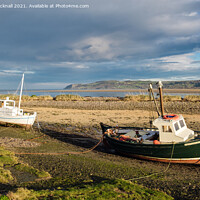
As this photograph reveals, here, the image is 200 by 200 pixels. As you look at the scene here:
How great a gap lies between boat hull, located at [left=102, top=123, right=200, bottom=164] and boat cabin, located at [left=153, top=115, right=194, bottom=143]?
0.84 metres

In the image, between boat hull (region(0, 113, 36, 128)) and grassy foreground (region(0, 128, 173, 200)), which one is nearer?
grassy foreground (region(0, 128, 173, 200))

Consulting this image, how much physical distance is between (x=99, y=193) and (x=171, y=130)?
9040mm

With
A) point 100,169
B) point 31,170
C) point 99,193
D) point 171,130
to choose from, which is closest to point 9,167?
point 31,170

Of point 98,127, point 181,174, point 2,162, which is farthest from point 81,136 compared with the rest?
point 181,174

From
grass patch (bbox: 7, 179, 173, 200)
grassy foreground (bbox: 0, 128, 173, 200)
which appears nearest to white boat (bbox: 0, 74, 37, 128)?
grassy foreground (bbox: 0, 128, 173, 200)

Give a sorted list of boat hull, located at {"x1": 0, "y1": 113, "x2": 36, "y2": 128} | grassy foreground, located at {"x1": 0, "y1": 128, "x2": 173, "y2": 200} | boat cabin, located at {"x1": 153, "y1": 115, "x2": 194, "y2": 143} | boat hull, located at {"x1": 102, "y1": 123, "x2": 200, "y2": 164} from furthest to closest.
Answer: boat hull, located at {"x1": 0, "y1": 113, "x2": 36, "y2": 128} → boat cabin, located at {"x1": 153, "y1": 115, "x2": 194, "y2": 143} → boat hull, located at {"x1": 102, "y1": 123, "x2": 200, "y2": 164} → grassy foreground, located at {"x1": 0, "y1": 128, "x2": 173, "y2": 200}

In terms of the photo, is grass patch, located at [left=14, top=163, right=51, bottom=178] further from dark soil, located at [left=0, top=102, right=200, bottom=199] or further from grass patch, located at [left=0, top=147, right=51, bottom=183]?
dark soil, located at [left=0, top=102, right=200, bottom=199]

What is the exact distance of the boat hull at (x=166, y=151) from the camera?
1398cm

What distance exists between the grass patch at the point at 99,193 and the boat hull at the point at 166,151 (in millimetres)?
5635

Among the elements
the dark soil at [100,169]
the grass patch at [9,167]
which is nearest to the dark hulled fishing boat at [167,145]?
the dark soil at [100,169]

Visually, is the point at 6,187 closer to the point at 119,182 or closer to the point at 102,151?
the point at 119,182

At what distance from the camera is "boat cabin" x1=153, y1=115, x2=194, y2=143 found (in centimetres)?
1502

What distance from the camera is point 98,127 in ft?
87.2

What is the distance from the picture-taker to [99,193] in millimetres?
8594
